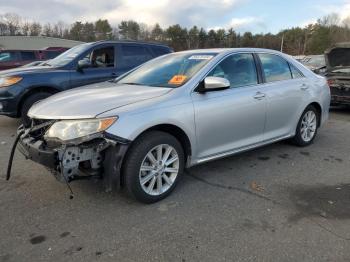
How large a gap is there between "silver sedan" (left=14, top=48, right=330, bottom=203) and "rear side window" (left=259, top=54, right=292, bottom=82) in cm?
1

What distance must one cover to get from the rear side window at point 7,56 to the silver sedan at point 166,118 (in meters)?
12.2

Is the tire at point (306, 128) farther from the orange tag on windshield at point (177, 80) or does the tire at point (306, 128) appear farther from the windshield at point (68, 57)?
the windshield at point (68, 57)

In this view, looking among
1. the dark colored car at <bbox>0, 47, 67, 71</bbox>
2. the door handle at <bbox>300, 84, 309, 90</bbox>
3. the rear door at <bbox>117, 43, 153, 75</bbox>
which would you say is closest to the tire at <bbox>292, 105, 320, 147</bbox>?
the door handle at <bbox>300, 84, 309, 90</bbox>

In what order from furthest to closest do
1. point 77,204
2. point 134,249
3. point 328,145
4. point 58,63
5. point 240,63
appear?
point 58,63, point 328,145, point 240,63, point 77,204, point 134,249

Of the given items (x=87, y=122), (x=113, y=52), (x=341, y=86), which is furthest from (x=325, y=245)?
(x=341, y=86)

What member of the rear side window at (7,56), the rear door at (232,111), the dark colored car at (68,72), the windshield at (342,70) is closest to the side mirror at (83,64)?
the dark colored car at (68,72)

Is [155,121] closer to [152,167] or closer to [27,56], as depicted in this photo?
[152,167]

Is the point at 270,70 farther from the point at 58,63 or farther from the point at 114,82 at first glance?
the point at 58,63

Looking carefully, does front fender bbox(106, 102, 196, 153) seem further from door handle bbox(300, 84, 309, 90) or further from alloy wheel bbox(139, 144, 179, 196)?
door handle bbox(300, 84, 309, 90)

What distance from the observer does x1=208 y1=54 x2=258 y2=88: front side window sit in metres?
4.53

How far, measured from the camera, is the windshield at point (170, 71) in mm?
4332

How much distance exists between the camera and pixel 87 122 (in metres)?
3.43

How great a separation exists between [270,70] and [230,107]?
1.21m

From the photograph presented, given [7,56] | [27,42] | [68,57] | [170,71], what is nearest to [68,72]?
[68,57]
